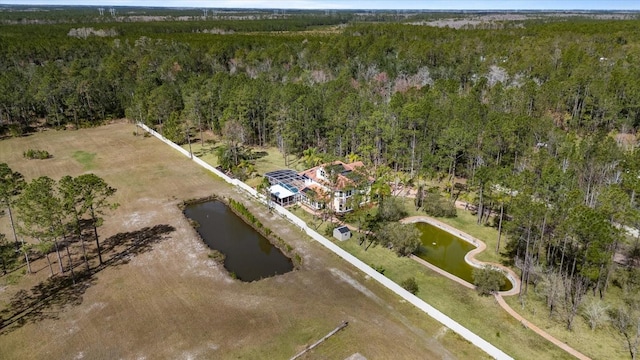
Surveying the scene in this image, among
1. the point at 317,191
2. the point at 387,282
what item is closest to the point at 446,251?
the point at 387,282

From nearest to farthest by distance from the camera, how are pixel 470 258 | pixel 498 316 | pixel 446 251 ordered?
pixel 498 316 < pixel 470 258 < pixel 446 251

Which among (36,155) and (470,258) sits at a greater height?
(36,155)

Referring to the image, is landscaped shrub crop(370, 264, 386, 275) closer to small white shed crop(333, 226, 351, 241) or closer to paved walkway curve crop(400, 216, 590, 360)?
paved walkway curve crop(400, 216, 590, 360)

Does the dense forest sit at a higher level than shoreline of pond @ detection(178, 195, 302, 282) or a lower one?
higher

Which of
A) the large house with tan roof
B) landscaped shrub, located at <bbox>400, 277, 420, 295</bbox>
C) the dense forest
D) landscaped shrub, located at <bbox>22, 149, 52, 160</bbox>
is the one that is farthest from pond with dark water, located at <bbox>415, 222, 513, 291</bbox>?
landscaped shrub, located at <bbox>22, 149, 52, 160</bbox>

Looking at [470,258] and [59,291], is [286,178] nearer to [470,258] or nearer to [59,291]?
[470,258]

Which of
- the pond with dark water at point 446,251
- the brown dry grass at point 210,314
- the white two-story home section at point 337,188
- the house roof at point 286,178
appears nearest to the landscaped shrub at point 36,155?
the brown dry grass at point 210,314

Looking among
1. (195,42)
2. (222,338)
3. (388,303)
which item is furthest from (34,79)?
(388,303)
